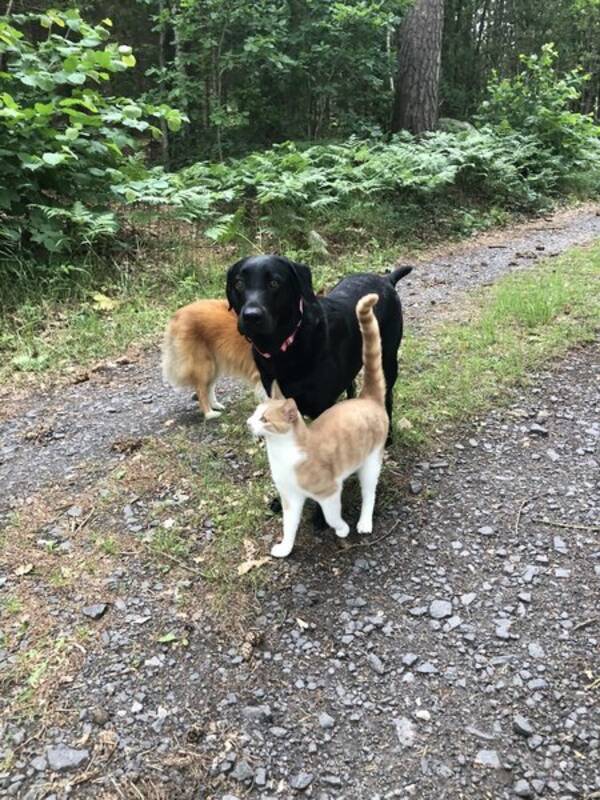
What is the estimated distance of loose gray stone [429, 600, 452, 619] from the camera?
8.41 feet

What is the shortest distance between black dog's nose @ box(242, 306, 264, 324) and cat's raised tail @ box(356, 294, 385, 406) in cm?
47

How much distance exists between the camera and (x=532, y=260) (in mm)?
7426

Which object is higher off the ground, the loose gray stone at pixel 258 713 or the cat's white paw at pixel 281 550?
the cat's white paw at pixel 281 550

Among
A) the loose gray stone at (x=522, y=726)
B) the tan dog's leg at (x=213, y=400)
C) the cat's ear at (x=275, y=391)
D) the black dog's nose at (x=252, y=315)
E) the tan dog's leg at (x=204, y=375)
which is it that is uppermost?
the black dog's nose at (x=252, y=315)

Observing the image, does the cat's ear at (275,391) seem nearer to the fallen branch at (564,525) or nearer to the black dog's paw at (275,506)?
the black dog's paw at (275,506)

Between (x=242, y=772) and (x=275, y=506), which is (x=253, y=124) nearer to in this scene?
(x=275, y=506)

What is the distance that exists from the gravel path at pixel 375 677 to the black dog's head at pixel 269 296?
105 cm

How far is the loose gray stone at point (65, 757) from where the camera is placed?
2.04 metres

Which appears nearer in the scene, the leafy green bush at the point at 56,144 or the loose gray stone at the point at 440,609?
the loose gray stone at the point at 440,609

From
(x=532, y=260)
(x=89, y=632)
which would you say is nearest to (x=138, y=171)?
(x=532, y=260)

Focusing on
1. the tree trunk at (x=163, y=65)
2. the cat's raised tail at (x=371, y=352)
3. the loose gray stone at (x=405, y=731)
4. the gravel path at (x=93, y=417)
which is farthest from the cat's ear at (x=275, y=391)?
the tree trunk at (x=163, y=65)

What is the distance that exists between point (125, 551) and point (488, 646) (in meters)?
1.72

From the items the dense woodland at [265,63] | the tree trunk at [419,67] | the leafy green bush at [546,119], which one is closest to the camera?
the dense woodland at [265,63]

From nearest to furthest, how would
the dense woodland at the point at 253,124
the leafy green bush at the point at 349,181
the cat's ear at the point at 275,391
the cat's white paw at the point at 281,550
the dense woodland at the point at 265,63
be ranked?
1. the cat's white paw at the point at 281,550
2. the cat's ear at the point at 275,391
3. the dense woodland at the point at 253,124
4. the leafy green bush at the point at 349,181
5. the dense woodland at the point at 265,63
